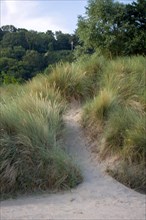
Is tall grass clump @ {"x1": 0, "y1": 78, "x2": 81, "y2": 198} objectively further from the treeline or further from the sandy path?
the treeline

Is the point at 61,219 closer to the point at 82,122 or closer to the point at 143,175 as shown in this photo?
the point at 143,175

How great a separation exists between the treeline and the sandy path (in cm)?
830

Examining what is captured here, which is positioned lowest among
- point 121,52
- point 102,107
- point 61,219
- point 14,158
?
point 61,219

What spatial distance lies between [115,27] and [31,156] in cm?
793

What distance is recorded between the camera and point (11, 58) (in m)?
19.3

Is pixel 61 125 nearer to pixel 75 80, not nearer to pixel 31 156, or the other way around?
pixel 31 156

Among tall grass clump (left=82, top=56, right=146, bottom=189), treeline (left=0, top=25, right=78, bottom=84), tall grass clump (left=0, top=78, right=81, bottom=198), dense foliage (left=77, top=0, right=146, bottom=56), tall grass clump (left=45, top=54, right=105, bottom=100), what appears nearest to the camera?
tall grass clump (left=0, top=78, right=81, bottom=198)

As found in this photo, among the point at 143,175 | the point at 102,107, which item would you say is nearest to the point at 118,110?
the point at 102,107

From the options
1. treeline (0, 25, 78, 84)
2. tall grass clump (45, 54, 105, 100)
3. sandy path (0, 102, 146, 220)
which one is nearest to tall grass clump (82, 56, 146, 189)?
tall grass clump (45, 54, 105, 100)

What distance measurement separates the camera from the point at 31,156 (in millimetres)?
6734

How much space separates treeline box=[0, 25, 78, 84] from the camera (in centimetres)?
1770

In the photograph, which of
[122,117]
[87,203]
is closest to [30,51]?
[122,117]

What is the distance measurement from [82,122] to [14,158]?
2.28 m

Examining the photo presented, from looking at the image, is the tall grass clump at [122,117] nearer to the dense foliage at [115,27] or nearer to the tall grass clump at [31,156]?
the tall grass clump at [31,156]
